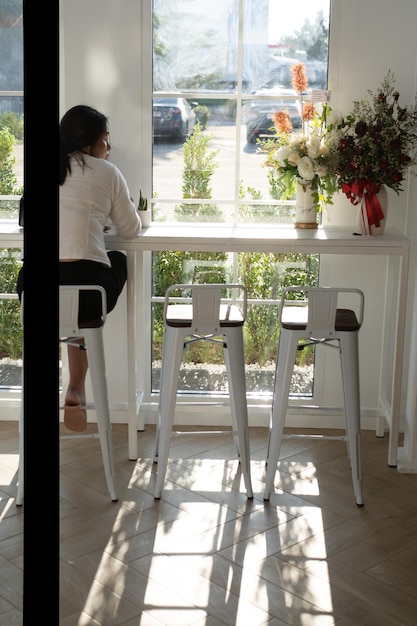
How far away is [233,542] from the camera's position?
225 centimetres

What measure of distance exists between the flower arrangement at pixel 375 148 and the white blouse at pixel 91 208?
700mm

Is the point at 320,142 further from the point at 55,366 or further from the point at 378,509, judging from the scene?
the point at 55,366

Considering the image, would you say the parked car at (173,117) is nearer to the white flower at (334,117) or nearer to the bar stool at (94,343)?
the white flower at (334,117)

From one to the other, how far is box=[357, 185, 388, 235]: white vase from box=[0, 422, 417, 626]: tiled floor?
79 cm

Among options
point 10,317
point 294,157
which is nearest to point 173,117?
point 294,157

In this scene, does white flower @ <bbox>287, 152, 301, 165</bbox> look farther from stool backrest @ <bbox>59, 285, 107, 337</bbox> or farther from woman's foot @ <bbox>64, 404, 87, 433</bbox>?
woman's foot @ <bbox>64, 404, 87, 433</bbox>

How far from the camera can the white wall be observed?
283 cm

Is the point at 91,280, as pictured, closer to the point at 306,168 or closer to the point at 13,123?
the point at 306,168

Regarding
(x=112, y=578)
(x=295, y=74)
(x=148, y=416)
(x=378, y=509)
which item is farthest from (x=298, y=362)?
(x=112, y=578)

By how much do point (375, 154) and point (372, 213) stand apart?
20 cm

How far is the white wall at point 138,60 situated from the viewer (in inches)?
111

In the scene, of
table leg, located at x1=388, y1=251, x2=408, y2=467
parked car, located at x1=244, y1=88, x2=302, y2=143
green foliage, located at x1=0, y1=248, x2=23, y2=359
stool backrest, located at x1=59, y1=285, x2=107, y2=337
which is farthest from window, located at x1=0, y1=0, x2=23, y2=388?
parked car, located at x1=244, y1=88, x2=302, y2=143

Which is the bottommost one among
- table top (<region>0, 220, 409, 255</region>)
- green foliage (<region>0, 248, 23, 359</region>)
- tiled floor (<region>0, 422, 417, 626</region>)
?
tiled floor (<region>0, 422, 417, 626</region>)

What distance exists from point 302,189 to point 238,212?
1.08ft
